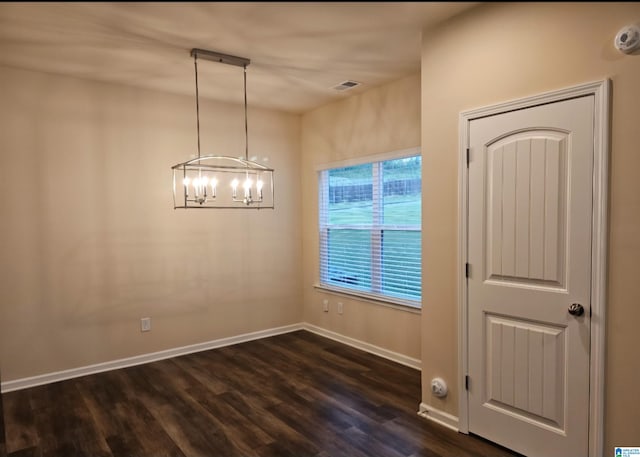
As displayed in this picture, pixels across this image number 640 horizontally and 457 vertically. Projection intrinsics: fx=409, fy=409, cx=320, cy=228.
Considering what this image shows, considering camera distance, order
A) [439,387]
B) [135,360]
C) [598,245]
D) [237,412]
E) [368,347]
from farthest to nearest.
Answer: [368,347] < [135,360] < [237,412] < [439,387] < [598,245]

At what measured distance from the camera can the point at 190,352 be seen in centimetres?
441

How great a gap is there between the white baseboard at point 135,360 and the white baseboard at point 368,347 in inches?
12.2

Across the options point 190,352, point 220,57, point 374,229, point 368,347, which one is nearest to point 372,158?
point 374,229

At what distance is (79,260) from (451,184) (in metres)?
3.33

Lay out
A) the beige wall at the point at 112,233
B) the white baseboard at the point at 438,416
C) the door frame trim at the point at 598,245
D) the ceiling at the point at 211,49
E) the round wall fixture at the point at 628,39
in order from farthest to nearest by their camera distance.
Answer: the beige wall at the point at 112,233 < the white baseboard at the point at 438,416 < the ceiling at the point at 211,49 < the door frame trim at the point at 598,245 < the round wall fixture at the point at 628,39

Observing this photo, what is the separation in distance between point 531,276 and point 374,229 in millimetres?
2079

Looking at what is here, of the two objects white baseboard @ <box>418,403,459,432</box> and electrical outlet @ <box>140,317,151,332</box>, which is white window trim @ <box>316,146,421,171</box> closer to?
white baseboard @ <box>418,403,459,432</box>

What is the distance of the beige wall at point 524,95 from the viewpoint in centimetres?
198

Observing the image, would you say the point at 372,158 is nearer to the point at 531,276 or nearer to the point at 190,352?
the point at 531,276

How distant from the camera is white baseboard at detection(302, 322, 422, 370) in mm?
3909

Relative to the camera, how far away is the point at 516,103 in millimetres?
2361

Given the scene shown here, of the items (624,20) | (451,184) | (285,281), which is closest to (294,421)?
(451,184)

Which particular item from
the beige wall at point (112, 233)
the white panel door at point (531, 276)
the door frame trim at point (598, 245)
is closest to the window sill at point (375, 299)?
the beige wall at point (112, 233)

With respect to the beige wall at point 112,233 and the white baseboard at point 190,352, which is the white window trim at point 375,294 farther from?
the beige wall at point 112,233
